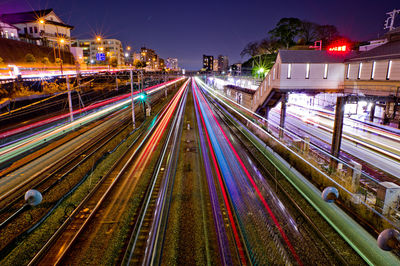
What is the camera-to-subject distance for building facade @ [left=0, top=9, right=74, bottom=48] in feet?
184

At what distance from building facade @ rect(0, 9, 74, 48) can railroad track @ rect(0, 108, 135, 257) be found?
51209 millimetres

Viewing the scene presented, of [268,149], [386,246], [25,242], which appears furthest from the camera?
[268,149]

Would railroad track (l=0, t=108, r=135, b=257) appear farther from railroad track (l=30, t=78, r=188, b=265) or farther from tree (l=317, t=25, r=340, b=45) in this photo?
tree (l=317, t=25, r=340, b=45)

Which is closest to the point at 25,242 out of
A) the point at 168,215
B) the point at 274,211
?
the point at 168,215

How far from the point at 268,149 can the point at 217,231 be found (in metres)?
10.1

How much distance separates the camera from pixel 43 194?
11.0 m

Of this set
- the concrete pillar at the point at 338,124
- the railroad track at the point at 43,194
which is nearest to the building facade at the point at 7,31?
the railroad track at the point at 43,194

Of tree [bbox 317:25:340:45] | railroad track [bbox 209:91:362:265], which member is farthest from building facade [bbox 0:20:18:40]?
tree [bbox 317:25:340:45]

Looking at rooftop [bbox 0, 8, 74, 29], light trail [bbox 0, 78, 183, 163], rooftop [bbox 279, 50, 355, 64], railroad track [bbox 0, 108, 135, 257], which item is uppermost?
rooftop [bbox 0, 8, 74, 29]

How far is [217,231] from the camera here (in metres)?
8.18

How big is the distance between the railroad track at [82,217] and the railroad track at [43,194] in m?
1.14

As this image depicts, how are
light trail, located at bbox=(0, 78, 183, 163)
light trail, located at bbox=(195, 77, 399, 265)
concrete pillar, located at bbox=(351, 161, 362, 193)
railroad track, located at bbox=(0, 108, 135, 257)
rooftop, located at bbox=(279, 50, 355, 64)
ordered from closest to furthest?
light trail, located at bbox=(195, 77, 399, 265) < railroad track, located at bbox=(0, 108, 135, 257) < concrete pillar, located at bbox=(351, 161, 362, 193) < light trail, located at bbox=(0, 78, 183, 163) < rooftop, located at bbox=(279, 50, 355, 64)

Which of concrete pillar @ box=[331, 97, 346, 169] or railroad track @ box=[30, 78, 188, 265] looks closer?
railroad track @ box=[30, 78, 188, 265]

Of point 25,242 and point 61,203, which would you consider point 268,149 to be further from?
point 25,242
